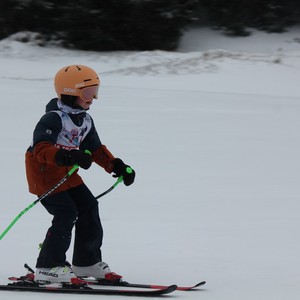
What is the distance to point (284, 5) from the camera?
20.1m

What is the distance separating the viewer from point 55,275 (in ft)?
16.6

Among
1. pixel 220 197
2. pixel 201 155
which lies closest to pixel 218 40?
pixel 201 155

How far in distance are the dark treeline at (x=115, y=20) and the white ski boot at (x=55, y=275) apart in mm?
13100

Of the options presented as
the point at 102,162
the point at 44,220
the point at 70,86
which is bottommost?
the point at 44,220

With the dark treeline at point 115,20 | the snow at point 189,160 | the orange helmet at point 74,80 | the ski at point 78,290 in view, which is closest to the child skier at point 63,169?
the orange helmet at point 74,80

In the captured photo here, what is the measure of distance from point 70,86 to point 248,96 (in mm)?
9431

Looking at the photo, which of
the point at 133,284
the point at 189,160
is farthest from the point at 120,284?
the point at 189,160

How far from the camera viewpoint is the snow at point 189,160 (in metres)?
5.94

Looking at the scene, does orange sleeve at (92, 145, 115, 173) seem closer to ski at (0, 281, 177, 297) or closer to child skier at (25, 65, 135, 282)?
child skier at (25, 65, 135, 282)

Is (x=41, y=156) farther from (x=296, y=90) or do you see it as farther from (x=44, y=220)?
(x=296, y=90)

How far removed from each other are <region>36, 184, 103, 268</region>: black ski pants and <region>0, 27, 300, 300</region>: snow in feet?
1.14

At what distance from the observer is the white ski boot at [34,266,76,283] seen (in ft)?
16.6

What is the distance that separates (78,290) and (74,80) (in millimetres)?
1327

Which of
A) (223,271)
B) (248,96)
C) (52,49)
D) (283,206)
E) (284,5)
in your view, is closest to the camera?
(223,271)
